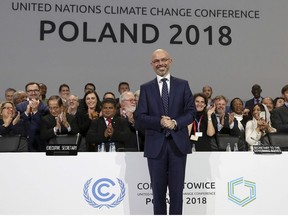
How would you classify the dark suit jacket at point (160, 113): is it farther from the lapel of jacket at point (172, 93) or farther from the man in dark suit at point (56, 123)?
the man in dark suit at point (56, 123)

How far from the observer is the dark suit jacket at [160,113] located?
357 centimetres

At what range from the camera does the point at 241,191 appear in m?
4.04

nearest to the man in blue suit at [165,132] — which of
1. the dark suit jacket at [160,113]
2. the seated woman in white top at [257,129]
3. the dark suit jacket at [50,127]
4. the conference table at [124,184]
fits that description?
the dark suit jacket at [160,113]

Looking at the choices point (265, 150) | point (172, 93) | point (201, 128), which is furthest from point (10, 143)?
point (265, 150)

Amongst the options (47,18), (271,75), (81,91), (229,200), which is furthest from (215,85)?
(229,200)

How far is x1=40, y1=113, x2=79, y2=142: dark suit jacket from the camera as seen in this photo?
16.3ft

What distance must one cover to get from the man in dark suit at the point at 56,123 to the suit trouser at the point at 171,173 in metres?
1.67

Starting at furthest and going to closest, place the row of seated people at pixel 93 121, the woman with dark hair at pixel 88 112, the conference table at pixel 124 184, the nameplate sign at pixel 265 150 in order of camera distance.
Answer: the woman with dark hair at pixel 88 112, the row of seated people at pixel 93 121, the nameplate sign at pixel 265 150, the conference table at pixel 124 184

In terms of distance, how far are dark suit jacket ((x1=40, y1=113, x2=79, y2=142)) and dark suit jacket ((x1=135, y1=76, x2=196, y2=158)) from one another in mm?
1568

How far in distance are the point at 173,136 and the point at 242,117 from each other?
130 inches

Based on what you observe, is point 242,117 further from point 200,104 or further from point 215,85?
point 215,85

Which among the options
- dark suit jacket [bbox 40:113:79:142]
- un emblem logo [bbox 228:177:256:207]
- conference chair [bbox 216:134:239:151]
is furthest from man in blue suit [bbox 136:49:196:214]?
conference chair [bbox 216:134:239:151]

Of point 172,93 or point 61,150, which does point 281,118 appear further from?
point 61,150

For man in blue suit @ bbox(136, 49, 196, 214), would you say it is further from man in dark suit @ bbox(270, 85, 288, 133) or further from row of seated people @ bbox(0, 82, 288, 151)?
man in dark suit @ bbox(270, 85, 288, 133)
